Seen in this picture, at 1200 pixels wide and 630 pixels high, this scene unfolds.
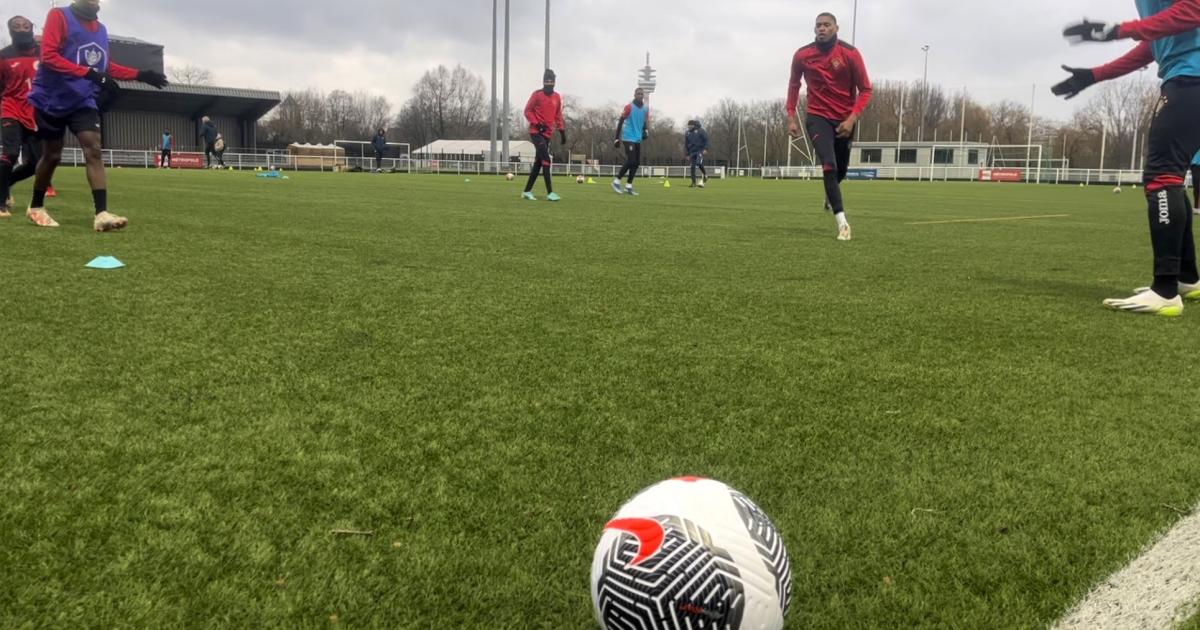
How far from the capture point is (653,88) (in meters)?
91.8

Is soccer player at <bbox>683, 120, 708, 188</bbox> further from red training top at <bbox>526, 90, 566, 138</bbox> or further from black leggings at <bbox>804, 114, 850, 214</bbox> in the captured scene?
black leggings at <bbox>804, 114, 850, 214</bbox>

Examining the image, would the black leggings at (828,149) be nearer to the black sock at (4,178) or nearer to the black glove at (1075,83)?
the black glove at (1075,83)

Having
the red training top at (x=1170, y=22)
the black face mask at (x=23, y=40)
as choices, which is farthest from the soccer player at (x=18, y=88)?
the red training top at (x=1170, y=22)

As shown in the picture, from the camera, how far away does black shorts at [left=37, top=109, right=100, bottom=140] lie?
286 inches

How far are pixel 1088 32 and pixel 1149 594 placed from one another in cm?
436

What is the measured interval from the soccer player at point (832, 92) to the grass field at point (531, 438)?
3676mm

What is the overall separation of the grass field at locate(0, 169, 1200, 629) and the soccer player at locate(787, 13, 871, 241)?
3.68m

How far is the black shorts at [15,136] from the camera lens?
8.82 metres

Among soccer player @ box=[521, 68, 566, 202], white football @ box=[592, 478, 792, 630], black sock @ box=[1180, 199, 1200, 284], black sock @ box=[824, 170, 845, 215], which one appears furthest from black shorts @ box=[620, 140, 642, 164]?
white football @ box=[592, 478, 792, 630]

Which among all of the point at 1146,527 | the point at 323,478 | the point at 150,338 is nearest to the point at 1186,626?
the point at 1146,527

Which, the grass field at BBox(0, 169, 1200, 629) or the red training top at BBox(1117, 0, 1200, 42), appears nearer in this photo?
the grass field at BBox(0, 169, 1200, 629)

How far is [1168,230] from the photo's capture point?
4762 millimetres

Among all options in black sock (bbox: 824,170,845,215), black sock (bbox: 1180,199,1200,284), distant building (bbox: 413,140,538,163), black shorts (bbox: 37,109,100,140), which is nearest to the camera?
black sock (bbox: 1180,199,1200,284)

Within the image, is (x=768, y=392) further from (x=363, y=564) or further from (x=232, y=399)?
(x=232, y=399)
